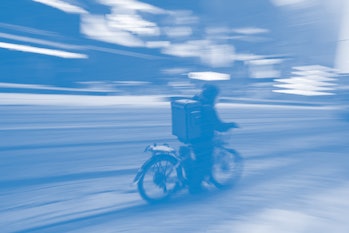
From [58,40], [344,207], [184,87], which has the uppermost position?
[58,40]

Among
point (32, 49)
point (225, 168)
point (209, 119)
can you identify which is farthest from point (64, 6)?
point (225, 168)

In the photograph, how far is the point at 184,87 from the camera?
574cm

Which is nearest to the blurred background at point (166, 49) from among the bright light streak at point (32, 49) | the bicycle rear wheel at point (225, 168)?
the bright light streak at point (32, 49)

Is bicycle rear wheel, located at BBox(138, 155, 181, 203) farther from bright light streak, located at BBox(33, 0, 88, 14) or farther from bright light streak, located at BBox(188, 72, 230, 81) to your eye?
bright light streak, located at BBox(33, 0, 88, 14)

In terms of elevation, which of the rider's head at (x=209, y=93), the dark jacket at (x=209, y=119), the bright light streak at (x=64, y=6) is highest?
the bright light streak at (x=64, y=6)

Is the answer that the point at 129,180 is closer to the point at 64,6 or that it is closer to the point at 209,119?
the point at 209,119

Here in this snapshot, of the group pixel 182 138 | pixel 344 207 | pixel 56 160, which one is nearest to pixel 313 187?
pixel 344 207

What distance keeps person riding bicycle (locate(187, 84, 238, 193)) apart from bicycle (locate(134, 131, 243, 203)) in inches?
2.7

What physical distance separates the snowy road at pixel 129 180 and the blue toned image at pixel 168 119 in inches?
0.8

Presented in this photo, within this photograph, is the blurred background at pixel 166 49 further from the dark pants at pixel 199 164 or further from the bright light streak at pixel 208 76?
the dark pants at pixel 199 164

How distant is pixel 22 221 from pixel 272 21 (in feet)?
22.0

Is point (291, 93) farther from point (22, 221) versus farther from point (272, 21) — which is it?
point (22, 221)

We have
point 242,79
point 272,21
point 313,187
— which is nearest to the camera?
point 313,187

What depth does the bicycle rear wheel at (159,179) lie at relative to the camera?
2.96 meters
